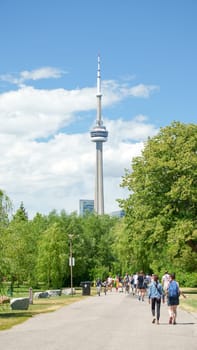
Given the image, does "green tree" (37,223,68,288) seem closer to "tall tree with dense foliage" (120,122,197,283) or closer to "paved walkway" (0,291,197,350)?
"tall tree with dense foliage" (120,122,197,283)

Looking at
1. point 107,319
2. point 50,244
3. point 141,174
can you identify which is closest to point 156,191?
point 141,174

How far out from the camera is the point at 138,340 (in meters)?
14.9

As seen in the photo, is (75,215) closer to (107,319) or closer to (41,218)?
(41,218)

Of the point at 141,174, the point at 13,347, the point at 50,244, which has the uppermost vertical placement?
the point at 141,174

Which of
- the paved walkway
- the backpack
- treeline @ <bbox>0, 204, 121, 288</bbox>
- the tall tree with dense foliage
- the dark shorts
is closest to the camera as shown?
the paved walkway

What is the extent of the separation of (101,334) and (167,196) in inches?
1194

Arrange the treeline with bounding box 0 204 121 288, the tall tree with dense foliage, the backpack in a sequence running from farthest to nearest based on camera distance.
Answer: the treeline with bounding box 0 204 121 288 → the tall tree with dense foliage → the backpack

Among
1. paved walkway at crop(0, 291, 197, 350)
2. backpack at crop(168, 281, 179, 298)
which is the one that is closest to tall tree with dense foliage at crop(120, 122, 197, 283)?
paved walkway at crop(0, 291, 197, 350)

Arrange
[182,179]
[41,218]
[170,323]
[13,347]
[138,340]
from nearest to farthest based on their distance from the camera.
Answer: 1. [13,347]
2. [138,340]
3. [170,323]
4. [182,179]
5. [41,218]

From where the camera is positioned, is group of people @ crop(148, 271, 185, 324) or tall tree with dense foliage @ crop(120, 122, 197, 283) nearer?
group of people @ crop(148, 271, 185, 324)

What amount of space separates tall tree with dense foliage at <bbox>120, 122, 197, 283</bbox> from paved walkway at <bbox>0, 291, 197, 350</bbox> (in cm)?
2212

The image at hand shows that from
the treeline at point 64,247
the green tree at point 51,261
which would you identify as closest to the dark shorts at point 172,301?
the treeline at point 64,247

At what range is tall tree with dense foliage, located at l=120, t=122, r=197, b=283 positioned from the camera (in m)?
44.6

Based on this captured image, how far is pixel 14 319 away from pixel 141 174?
91.1ft
